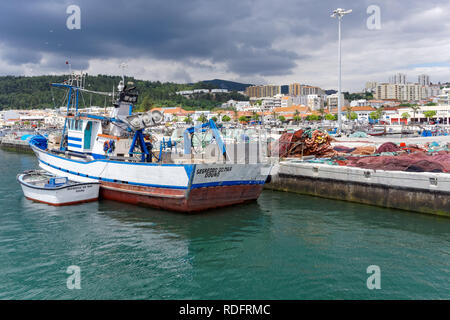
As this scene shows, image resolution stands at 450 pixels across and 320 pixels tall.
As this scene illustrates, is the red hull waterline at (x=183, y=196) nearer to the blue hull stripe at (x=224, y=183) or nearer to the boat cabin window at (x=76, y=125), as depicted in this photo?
the blue hull stripe at (x=224, y=183)

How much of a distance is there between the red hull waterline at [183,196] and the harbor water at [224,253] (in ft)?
1.36

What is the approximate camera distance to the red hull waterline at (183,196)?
15680mm

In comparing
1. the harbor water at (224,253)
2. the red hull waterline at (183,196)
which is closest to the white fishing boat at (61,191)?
the harbor water at (224,253)

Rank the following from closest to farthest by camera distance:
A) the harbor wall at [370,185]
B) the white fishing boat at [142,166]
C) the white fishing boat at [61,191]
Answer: the white fishing boat at [142,166] → the harbor wall at [370,185] → the white fishing boat at [61,191]

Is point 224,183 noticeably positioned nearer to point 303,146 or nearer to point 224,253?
point 224,253

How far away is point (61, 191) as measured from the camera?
58.3ft

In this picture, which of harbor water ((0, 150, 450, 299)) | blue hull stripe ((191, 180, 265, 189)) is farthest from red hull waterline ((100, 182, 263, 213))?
harbor water ((0, 150, 450, 299))

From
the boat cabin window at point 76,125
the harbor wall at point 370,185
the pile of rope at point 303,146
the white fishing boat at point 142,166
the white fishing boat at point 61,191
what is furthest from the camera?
the pile of rope at point 303,146

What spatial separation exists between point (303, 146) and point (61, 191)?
1667cm

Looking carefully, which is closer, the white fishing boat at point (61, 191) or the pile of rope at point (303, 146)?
the white fishing boat at point (61, 191)

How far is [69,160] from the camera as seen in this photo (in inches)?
826

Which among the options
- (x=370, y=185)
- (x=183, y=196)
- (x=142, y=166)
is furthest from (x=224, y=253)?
(x=370, y=185)
